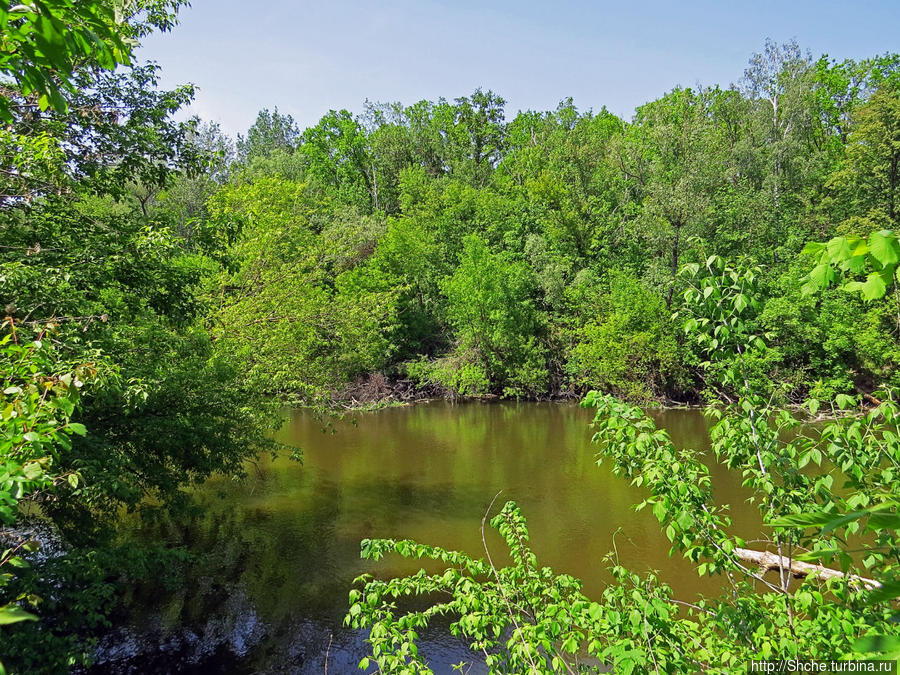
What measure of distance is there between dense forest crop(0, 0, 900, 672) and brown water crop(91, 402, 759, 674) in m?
0.97

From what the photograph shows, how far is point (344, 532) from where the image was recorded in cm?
1036

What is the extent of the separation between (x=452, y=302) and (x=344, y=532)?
2045 cm

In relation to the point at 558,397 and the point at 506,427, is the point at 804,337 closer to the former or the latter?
the point at 558,397

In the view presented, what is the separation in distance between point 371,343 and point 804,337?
20374 millimetres

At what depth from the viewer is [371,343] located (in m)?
25.9

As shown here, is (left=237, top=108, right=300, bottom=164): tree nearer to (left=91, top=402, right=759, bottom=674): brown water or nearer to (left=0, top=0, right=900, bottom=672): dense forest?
(left=0, top=0, right=900, bottom=672): dense forest

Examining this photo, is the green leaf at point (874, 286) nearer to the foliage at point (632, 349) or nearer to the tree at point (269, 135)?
the foliage at point (632, 349)

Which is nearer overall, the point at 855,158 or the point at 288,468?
the point at 288,468

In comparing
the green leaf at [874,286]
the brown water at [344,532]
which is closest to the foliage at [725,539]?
the brown water at [344,532]

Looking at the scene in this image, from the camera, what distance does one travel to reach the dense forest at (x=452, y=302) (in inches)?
102

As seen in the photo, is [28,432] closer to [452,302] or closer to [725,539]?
[725,539]

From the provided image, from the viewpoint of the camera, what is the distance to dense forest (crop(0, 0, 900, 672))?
2588 mm

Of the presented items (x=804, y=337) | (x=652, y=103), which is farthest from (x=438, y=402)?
(x=652, y=103)

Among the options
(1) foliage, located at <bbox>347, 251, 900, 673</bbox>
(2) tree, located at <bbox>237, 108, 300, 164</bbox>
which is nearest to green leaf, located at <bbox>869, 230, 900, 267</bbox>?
(1) foliage, located at <bbox>347, 251, 900, 673</bbox>
